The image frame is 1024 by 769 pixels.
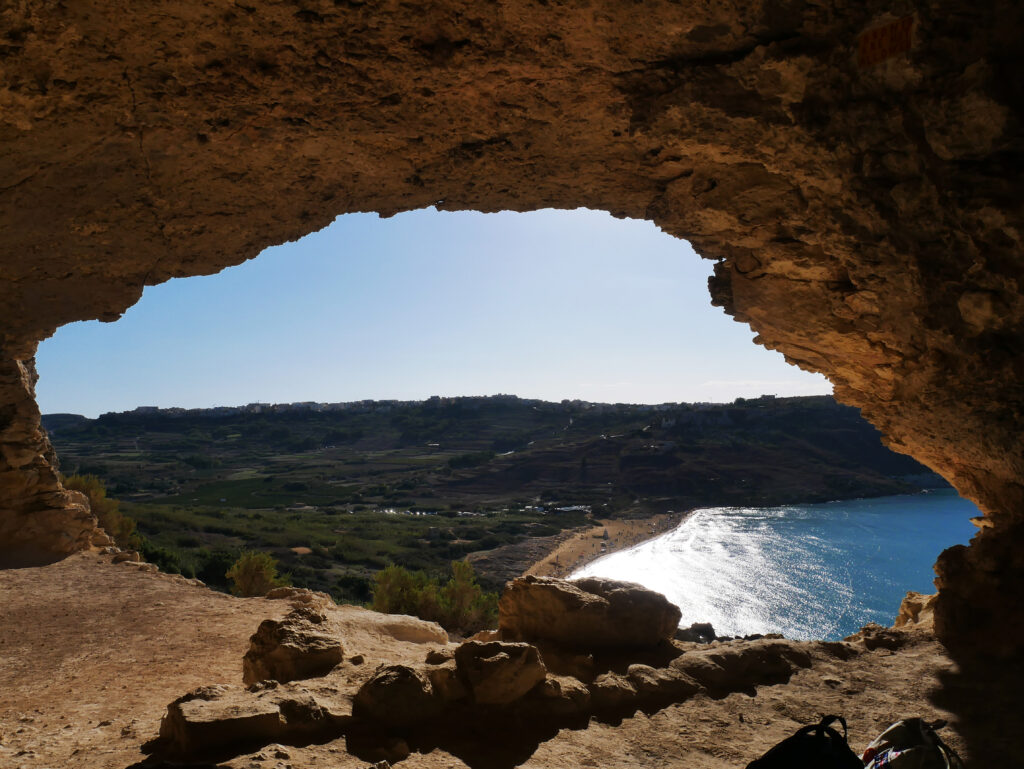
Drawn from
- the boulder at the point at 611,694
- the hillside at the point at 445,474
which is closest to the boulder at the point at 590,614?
the boulder at the point at 611,694

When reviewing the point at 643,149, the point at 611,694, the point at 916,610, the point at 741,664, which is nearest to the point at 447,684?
the point at 611,694

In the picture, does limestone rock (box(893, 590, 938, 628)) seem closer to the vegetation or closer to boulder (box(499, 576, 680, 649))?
boulder (box(499, 576, 680, 649))

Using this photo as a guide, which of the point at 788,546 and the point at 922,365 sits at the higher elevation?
the point at 922,365

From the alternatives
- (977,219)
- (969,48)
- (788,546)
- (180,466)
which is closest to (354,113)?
(969,48)

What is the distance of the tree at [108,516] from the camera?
15.8 metres

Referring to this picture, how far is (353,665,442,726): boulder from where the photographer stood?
450 centimetres

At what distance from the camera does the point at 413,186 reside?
705 cm

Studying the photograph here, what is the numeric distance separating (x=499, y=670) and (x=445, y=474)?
4930 centimetres

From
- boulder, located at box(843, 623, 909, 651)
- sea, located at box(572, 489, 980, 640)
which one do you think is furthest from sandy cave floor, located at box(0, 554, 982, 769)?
sea, located at box(572, 489, 980, 640)

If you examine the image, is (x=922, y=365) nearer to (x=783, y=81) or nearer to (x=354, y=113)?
(x=783, y=81)

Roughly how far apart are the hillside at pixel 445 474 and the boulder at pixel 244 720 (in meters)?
14.4

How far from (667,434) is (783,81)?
154 feet

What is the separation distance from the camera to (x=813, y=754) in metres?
2.48

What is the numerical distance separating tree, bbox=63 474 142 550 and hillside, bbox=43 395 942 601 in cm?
97
